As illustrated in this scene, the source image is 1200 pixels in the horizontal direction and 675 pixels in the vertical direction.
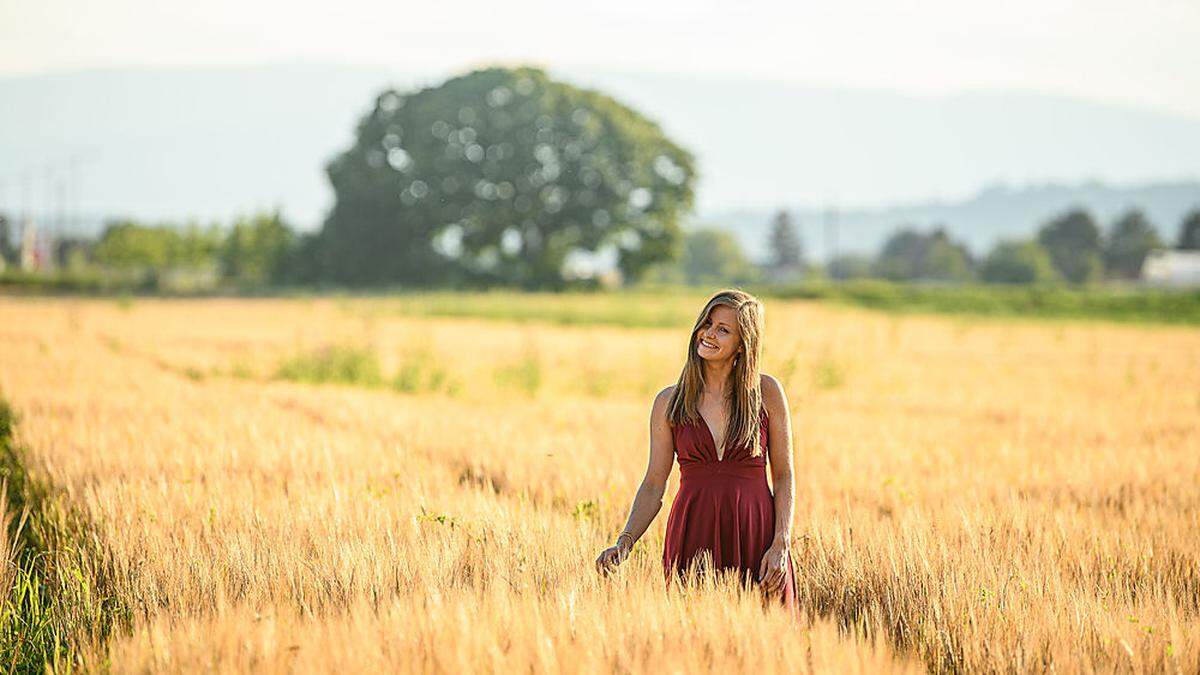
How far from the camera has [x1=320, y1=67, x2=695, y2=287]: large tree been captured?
6569 cm

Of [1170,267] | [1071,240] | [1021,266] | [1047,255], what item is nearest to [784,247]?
[1047,255]

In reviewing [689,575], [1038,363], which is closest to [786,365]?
[689,575]

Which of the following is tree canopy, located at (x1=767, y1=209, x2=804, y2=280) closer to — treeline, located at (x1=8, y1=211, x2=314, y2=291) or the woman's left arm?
treeline, located at (x1=8, y1=211, x2=314, y2=291)

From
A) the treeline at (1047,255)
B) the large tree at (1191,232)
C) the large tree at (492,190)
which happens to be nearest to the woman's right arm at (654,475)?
the large tree at (492,190)

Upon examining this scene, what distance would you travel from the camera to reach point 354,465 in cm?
903

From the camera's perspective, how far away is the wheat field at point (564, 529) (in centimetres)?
416

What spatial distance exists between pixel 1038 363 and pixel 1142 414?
11.6 metres

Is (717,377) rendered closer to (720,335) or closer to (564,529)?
(720,335)

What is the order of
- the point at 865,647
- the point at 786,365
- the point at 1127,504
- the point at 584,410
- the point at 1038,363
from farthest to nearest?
the point at 1038,363
the point at 584,410
the point at 786,365
the point at 1127,504
the point at 865,647

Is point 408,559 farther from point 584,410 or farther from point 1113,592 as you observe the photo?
point 584,410

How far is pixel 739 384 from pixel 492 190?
61920 mm

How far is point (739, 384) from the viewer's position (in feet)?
17.1

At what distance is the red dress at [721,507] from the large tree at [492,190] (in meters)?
59.4

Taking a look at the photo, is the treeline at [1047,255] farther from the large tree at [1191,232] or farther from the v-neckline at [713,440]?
the v-neckline at [713,440]
